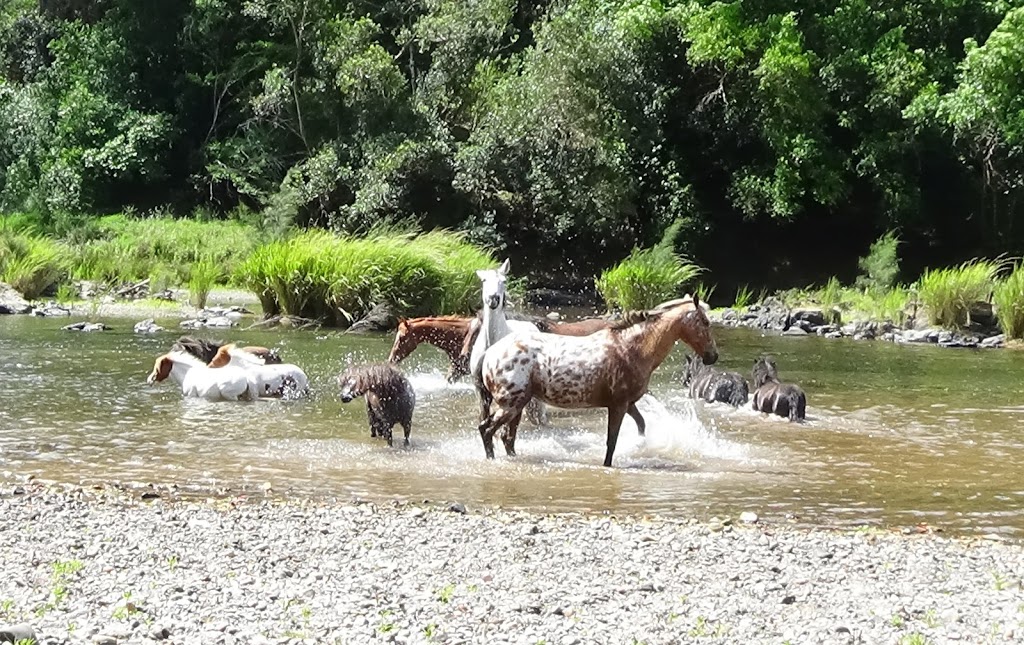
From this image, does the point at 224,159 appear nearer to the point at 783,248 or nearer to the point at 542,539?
the point at 783,248

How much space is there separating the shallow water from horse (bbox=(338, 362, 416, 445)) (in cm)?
27

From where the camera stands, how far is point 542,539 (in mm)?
7207

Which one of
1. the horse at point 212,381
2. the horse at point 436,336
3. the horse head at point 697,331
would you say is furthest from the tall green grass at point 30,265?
the horse head at point 697,331

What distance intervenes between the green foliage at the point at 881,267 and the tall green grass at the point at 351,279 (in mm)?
9538

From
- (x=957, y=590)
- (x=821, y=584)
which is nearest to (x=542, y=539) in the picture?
(x=821, y=584)

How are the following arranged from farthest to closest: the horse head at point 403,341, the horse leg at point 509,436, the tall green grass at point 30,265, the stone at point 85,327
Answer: the tall green grass at point 30,265
the stone at point 85,327
the horse head at point 403,341
the horse leg at point 509,436

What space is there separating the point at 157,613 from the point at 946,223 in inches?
1218

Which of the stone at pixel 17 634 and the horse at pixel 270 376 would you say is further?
the horse at pixel 270 376

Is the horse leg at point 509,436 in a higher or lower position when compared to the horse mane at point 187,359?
higher

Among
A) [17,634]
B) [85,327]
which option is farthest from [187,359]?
[17,634]

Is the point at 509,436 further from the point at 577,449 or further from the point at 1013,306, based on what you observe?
the point at 1013,306

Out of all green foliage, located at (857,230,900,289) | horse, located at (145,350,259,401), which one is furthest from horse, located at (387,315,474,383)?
green foliage, located at (857,230,900,289)

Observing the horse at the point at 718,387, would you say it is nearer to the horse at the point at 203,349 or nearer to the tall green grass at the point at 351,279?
the horse at the point at 203,349

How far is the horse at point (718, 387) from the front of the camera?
13.9m
